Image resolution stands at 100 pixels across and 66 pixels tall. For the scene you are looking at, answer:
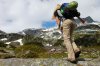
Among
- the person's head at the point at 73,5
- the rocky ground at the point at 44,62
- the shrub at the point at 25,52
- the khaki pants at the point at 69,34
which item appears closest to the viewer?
the rocky ground at the point at 44,62

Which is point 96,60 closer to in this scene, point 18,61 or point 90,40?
point 18,61

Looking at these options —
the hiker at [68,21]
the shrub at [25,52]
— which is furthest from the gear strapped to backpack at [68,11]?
the shrub at [25,52]

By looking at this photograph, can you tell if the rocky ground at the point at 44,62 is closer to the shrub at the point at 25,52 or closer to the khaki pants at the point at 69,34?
the khaki pants at the point at 69,34

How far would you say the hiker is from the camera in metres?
15.5

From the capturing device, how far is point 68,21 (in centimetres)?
1570

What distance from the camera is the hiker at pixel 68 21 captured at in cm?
1551

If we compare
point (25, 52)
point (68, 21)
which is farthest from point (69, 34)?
point (25, 52)

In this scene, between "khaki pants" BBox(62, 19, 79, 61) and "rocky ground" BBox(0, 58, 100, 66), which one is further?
"khaki pants" BBox(62, 19, 79, 61)

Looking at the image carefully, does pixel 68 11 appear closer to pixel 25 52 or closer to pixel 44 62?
pixel 44 62

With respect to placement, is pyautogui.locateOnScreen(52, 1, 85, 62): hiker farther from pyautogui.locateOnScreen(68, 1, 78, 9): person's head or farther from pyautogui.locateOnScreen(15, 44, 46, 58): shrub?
pyautogui.locateOnScreen(15, 44, 46, 58): shrub

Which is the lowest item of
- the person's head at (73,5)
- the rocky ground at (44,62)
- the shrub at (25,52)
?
the shrub at (25,52)

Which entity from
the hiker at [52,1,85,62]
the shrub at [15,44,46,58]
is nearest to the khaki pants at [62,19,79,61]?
the hiker at [52,1,85,62]

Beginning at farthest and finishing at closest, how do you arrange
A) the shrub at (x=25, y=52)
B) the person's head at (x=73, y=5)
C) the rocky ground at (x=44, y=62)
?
the shrub at (x=25, y=52), the person's head at (x=73, y=5), the rocky ground at (x=44, y=62)

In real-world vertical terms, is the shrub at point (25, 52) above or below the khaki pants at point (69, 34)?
below
